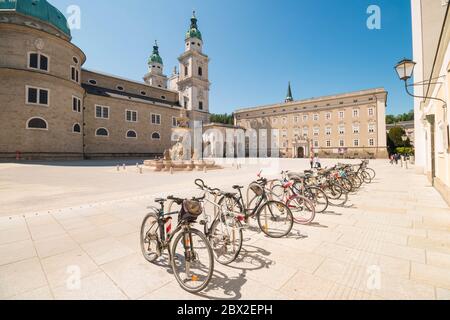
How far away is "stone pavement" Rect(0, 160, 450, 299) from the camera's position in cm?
255

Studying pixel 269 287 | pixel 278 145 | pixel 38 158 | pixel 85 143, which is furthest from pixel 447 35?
pixel 278 145

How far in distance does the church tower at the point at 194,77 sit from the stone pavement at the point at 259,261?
4864cm

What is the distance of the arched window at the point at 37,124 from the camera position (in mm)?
24641

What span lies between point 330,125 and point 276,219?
57.7 meters

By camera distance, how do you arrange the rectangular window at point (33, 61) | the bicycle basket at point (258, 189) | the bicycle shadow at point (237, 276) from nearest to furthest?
the bicycle shadow at point (237, 276), the bicycle basket at point (258, 189), the rectangular window at point (33, 61)

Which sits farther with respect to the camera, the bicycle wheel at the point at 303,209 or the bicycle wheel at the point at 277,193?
the bicycle wheel at the point at 303,209

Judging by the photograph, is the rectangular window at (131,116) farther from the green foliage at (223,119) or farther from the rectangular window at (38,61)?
the green foliage at (223,119)

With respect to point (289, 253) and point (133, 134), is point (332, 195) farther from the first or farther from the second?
point (133, 134)

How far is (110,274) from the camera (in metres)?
2.93

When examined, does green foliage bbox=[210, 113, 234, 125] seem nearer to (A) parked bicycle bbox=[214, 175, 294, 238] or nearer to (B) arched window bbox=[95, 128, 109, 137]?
(B) arched window bbox=[95, 128, 109, 137]

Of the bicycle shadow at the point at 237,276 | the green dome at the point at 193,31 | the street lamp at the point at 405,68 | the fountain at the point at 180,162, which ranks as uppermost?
the green dome at the point at 193,31

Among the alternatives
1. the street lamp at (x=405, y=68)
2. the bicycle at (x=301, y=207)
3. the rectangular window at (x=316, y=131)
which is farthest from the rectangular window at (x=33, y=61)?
the rectangular window at (x=316, y=131)

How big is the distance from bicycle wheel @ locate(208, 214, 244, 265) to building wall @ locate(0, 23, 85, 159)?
31.1m

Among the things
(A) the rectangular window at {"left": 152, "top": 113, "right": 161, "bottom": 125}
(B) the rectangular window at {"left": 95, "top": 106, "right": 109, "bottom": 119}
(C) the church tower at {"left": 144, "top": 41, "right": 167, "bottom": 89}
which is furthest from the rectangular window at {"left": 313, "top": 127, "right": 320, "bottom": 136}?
(B) the rectangular window at {"left": 95, "top": 106, "right": 109, "bottom": 119}
